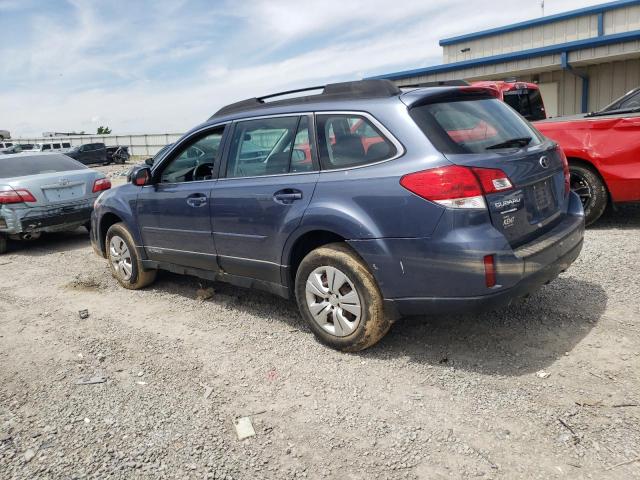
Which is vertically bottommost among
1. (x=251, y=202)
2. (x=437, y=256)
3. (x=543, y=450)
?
(x=543, y=450)

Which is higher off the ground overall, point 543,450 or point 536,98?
point 536,98

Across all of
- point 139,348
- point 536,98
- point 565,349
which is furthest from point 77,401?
point 536,98

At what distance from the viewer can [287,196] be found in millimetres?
3793

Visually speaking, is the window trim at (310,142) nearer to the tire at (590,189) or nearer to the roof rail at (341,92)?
the roof rail at (341,92)

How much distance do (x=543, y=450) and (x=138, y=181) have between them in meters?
4.07

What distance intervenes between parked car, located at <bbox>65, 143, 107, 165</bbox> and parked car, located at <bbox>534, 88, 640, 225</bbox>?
30754mm

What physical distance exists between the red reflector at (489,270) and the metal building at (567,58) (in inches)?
526

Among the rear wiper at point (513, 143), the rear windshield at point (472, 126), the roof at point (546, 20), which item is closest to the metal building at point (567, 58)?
the roof at point (546, 20)

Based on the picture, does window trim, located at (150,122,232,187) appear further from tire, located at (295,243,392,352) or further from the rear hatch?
the rear hatch

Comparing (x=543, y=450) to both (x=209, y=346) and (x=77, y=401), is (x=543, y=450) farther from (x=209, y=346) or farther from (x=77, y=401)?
(x=77, y=401)

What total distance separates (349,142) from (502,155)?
0.98 meters

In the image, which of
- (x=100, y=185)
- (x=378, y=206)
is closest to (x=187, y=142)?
(x=378, y=206)

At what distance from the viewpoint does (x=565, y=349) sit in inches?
139

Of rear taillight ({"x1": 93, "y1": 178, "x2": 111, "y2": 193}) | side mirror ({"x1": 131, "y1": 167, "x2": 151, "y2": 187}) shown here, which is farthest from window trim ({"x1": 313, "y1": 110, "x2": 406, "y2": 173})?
rear taillight ({"x1": 93, "y1": 178, "x2": 111, "y2": 193})
